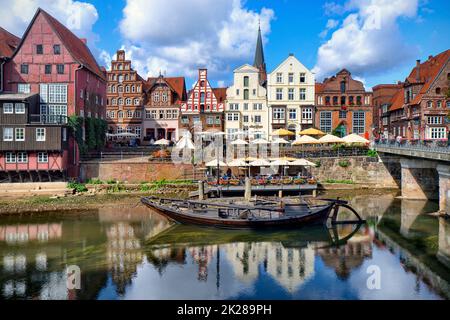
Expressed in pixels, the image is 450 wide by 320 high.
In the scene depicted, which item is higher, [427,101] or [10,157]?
[427,101]

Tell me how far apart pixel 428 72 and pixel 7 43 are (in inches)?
2230

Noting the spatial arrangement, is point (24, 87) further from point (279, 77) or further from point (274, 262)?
point (274, 262)

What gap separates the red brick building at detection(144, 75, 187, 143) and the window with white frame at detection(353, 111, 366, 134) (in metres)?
26.2

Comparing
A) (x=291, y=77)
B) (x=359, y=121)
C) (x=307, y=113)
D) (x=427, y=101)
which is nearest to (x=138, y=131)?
(x=291, y=77)

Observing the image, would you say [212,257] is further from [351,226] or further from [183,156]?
[183,156]

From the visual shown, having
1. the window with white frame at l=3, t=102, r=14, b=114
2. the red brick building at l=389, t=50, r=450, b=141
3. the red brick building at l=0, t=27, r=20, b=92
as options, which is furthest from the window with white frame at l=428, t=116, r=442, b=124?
the red brick building at l=0, t=27, r=20, b=92

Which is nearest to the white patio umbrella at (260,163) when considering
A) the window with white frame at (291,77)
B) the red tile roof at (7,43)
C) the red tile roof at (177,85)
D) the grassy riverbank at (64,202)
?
the grassy riverbank at (64,202)

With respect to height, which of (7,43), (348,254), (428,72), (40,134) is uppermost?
(7,43)

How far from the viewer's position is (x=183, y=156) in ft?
148

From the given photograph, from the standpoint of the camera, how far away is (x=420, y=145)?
1262 inches
